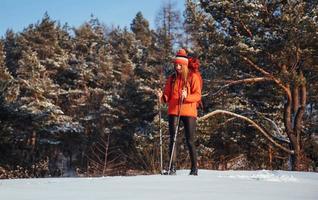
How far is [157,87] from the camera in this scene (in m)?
31.1

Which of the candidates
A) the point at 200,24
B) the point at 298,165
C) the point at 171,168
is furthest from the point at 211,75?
the point at 171,168

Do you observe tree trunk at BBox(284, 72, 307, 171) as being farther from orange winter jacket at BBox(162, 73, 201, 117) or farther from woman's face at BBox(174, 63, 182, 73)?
woman's face at BBox(174, 63, 182, 73)

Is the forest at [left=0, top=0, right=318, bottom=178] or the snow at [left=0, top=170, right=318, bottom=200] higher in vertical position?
the forest at [left=0, top=0, right=318, bottom=178]

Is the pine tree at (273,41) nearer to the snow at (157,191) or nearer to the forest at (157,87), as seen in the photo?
the forest at (157,87)

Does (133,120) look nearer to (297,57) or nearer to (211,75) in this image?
(211,75)

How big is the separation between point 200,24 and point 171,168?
40.5 feet

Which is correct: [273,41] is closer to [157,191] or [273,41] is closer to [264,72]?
[264,72]

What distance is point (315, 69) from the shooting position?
56.3ft

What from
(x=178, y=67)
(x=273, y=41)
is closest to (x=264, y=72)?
(x=273, y=41)

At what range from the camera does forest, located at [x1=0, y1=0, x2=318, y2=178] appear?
16.5 m

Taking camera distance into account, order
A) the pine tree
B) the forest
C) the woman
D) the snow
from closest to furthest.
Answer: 1. the snow
2. the woman
3. the pine tree
4. the forest

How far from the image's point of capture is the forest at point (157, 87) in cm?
1645

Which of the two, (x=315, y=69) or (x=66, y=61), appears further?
(x=66, y=61)

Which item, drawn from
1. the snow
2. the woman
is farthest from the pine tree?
the snow
